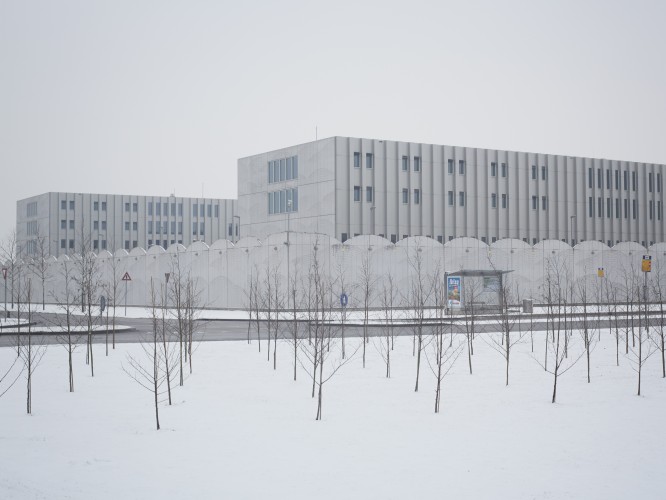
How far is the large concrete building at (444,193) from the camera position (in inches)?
2822

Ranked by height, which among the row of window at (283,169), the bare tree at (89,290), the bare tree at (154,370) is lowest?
the bare tree at (154,370)

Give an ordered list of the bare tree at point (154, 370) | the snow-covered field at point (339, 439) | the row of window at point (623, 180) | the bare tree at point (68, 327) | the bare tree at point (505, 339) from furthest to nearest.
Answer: the row of window at point (623, 180), the bare tree at point (505, 339), the bare tree at point (68, 327), the bare tree at point (154, 370), the snow-covered field at point (339, 439)

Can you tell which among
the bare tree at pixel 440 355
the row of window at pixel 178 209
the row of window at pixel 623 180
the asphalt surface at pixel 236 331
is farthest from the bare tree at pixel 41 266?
the row of window at pixel 623 180

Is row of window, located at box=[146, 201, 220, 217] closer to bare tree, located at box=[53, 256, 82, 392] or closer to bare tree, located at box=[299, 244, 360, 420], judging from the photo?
bare tree, located at box=[53, 256, 82, 392]

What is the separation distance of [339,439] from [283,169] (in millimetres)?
63259

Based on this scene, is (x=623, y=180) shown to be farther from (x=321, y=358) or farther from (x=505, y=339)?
(x=321, y=358)

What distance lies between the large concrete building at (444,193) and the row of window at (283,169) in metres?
0.10

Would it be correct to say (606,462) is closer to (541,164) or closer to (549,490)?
(549,490)

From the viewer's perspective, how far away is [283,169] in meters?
76.2

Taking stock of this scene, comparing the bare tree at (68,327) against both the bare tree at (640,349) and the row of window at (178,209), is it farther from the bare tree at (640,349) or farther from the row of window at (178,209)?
the row of window at (178,209)

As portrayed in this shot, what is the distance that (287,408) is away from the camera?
17.0 m

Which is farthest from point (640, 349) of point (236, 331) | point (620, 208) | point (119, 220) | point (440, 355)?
point (119, 220)

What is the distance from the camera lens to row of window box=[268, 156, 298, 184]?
74.9 meters

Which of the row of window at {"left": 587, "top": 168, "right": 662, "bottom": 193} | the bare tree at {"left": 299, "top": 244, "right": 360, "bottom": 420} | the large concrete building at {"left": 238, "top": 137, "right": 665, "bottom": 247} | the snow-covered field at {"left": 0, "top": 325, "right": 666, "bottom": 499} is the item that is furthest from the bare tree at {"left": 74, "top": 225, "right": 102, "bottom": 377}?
the row of window at {"left": 587, "top": 168, "right": 662, "bottom": 193}
